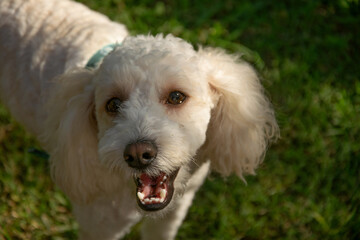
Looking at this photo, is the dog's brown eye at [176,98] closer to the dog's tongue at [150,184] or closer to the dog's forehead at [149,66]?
the dog's forehead at [149,66]

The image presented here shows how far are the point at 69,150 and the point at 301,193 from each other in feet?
6.67

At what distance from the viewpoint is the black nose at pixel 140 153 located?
6.32ft

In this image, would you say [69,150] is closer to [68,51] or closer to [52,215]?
[68,51]

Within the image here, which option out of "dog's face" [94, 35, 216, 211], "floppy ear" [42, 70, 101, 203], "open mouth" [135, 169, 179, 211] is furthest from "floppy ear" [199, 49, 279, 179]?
"floppy ear" [42, 70, 101, 203]

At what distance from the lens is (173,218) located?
2.79m

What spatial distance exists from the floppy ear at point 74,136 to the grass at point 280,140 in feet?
3.05

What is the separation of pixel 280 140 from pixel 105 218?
1932 millimetres

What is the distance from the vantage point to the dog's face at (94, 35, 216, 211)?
6.52 ft

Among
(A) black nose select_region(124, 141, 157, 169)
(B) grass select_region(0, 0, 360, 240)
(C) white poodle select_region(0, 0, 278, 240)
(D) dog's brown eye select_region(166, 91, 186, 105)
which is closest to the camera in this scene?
(A) black nose select_region(124, 141, 157, 169)

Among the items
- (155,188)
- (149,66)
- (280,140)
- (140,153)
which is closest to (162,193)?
(155,188)

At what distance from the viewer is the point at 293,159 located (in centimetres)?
361

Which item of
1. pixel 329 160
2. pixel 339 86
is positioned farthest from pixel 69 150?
pixel 339 86

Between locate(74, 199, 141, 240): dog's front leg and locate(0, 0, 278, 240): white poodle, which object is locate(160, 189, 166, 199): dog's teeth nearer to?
Answer: locate(0, 0, 278, 240): white poodle

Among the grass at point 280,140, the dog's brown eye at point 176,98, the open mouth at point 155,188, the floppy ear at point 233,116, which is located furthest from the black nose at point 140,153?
the grass at point 280,140
